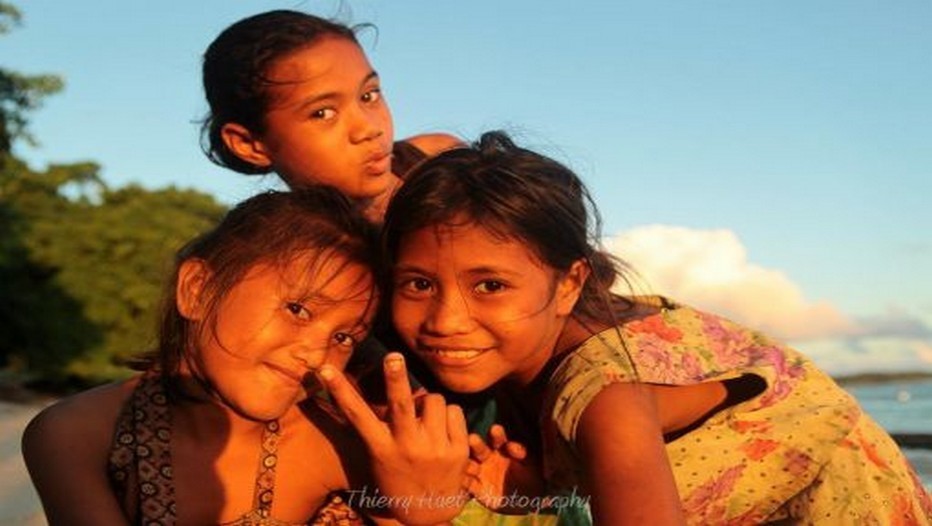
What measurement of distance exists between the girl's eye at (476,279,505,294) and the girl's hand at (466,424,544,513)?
357 millimetres

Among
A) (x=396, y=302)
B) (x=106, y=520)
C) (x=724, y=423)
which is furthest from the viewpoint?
(x=724, y=423)

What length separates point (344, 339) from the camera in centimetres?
283

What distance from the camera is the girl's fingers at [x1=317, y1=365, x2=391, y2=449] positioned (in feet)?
8.00

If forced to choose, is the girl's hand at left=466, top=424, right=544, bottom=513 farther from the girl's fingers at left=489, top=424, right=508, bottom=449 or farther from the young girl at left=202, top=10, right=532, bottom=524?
the young girl at left=202, top=10, right=532, bottom=524

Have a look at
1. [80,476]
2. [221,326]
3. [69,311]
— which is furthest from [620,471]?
[69,311]

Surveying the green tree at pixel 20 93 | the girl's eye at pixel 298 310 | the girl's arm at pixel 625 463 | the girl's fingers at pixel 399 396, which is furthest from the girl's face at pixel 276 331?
the green tree at pixel 20 93

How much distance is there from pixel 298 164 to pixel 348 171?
0.18 meters

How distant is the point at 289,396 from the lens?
2771 mm

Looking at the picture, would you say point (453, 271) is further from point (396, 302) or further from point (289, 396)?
point (289, 396)

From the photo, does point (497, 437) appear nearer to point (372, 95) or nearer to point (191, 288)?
point (191, 288)

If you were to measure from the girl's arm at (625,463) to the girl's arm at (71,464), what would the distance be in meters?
1.10

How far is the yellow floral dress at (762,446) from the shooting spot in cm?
295

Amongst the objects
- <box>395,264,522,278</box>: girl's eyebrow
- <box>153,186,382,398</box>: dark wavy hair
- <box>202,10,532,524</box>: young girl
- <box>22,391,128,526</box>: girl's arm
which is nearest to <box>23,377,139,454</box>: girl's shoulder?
<box>22,391,128,526</box>: girl's arm

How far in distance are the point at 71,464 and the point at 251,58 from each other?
161 centimetres
